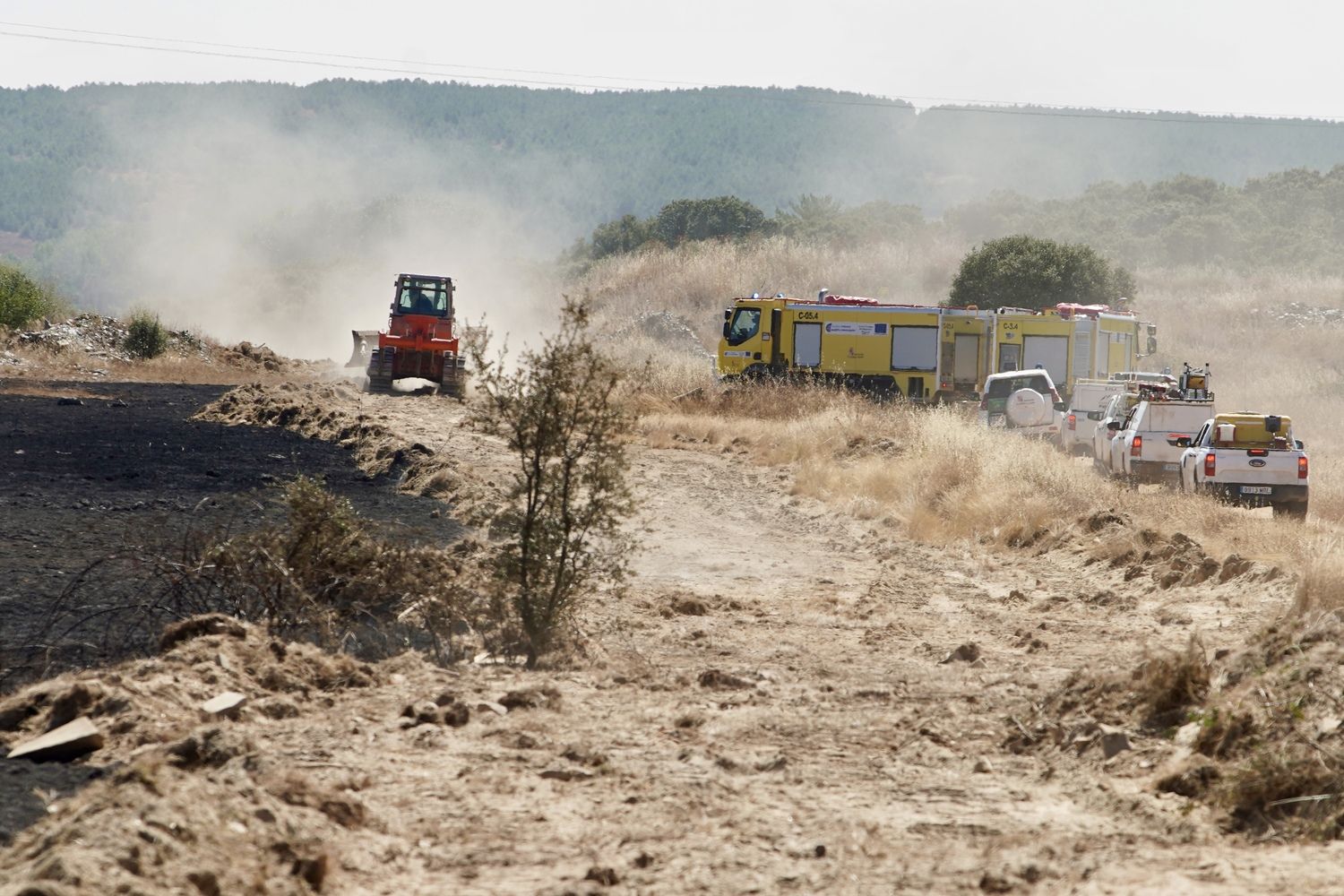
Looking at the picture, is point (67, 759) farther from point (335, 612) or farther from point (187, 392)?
point (187, 392)

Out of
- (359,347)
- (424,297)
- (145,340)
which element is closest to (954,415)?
(424,297)

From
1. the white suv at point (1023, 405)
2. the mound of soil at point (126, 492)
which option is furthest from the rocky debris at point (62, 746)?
the white suv at point (1023, 405)

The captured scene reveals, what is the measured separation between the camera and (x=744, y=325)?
3903cm

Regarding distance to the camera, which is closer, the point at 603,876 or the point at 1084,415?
the point at 603,876

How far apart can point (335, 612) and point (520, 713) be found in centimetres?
251

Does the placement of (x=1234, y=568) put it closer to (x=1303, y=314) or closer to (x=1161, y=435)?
(x=1161, y=435)

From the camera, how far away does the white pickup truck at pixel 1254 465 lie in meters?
19.5

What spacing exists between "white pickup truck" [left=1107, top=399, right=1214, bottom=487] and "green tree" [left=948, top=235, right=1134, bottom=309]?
3801 centimetres

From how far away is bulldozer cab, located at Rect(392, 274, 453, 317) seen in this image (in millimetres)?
39406

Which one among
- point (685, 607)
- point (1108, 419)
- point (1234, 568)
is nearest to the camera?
point (685, 607)

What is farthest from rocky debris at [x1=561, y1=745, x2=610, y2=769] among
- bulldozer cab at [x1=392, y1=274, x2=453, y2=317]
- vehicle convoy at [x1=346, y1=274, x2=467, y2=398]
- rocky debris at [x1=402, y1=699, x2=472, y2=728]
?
bulldozer cab at [x1=392, y1=274, x2=453, y2=317]

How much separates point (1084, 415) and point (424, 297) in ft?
59.7

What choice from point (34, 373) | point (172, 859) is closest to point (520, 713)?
point (172, 859)

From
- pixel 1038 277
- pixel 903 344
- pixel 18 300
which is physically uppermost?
pixel 1038 277
